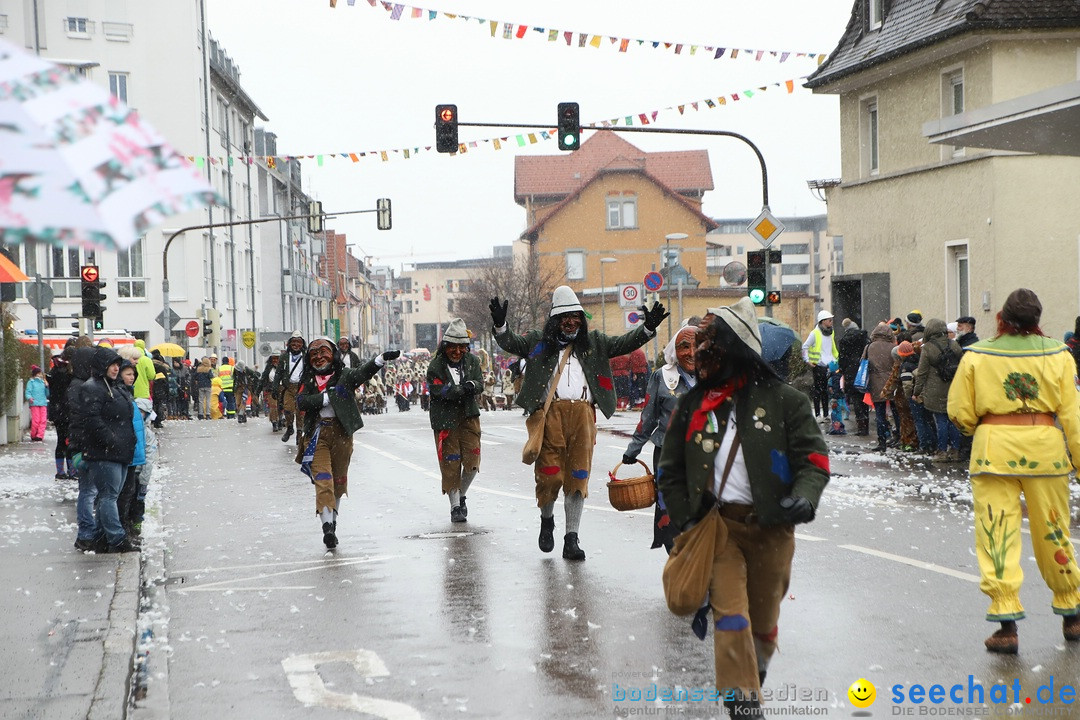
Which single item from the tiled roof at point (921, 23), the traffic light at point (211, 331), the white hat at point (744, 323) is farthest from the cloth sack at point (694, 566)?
the traffic light at point (211, 331)

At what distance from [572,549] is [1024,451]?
12.6 ft

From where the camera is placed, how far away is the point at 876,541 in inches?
406

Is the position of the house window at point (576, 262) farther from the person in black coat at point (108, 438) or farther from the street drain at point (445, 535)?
the person in black coat at point (108, 438)

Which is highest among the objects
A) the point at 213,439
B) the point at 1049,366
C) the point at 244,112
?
the point at 244,112

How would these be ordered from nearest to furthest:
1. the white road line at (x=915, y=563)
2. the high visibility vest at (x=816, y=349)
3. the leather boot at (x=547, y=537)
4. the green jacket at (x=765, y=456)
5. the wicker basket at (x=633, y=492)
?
the green jacket at (x=765, y=456) → the wicker basket at (x=633, y=492) → the white road line at (x=915, y=563) → the leather boot at (x=547, y=537) → the high visibility vest at (x=816, y=349)

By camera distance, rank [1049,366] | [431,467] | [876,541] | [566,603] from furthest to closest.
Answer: [431,467] → [876,541] → [566,603] → [1049,366]

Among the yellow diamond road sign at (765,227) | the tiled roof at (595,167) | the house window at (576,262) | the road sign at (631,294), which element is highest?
the tiled roof at (595,167)

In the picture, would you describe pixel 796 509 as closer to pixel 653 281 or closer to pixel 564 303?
pixel 564 303

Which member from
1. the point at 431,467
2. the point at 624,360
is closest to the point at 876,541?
the point at 431,467

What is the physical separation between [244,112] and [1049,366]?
208 ft

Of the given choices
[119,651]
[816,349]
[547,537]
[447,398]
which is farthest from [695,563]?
[816,349]

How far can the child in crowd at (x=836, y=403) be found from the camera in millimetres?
21922

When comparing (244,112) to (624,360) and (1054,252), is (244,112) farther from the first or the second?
(1054,252)

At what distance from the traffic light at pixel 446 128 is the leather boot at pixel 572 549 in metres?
14.2
